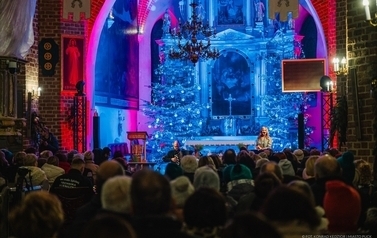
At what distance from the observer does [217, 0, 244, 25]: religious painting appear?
30125 mm

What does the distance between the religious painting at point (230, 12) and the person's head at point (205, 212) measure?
26264 mm

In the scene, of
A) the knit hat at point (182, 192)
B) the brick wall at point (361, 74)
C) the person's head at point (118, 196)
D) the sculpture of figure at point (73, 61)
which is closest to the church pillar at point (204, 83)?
the sculpture of figure at point (73, 61)

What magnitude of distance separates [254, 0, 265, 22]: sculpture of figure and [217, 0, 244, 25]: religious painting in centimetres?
74

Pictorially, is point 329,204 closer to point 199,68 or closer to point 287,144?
point 287,144

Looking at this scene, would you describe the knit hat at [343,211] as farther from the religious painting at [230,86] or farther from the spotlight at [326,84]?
the religious painting at [230,86]

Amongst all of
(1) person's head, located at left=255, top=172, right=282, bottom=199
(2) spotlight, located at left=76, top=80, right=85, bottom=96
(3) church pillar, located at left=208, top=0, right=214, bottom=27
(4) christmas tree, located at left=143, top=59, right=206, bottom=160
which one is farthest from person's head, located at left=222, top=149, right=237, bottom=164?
(3) church pillar, located at left=208, top=0, right=214, bottom=27

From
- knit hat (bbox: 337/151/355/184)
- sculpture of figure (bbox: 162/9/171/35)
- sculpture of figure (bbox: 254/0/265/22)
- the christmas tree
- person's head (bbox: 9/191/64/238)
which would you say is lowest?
person's head (bbox: 9/191/64/238)

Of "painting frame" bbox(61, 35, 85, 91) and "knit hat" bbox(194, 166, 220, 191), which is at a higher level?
"painting frame" bbox(61, 35, 85, 91)

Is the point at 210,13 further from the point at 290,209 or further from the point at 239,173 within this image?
the point at 290,209

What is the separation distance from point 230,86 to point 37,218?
1035 inches

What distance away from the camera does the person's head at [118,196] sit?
496 cm

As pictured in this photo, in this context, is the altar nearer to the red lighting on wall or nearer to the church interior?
the church interior

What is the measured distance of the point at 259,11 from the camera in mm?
29484

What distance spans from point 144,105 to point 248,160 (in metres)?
19.5
